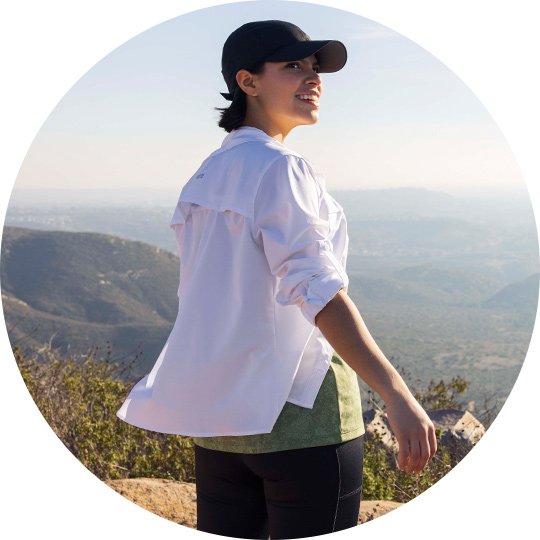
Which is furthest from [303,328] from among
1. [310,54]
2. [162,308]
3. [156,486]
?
[162,308]

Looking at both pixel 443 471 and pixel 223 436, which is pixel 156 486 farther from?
pixel 223 436

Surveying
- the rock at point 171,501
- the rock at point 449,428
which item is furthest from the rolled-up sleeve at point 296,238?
the rock at point 449,428

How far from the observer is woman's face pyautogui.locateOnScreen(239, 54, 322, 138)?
6.63 feet

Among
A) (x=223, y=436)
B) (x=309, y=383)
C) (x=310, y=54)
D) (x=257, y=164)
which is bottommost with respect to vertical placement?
(x=223, y=436)

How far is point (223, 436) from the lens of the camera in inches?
77.6

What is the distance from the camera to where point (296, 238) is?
5.80 feet

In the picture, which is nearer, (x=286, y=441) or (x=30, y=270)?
(x=286, y=441)

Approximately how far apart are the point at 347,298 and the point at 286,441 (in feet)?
1.18

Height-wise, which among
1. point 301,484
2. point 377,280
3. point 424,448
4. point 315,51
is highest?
point 377,280

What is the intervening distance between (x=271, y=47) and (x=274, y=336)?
70 cm

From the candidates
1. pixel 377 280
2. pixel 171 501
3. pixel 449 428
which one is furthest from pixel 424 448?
pixel 377 280

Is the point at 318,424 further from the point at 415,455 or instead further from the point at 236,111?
the point at 236,111

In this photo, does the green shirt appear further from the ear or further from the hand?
the ear

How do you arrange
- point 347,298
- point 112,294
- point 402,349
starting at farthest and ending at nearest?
point 112,294 < point 402,349 < point 347,298
